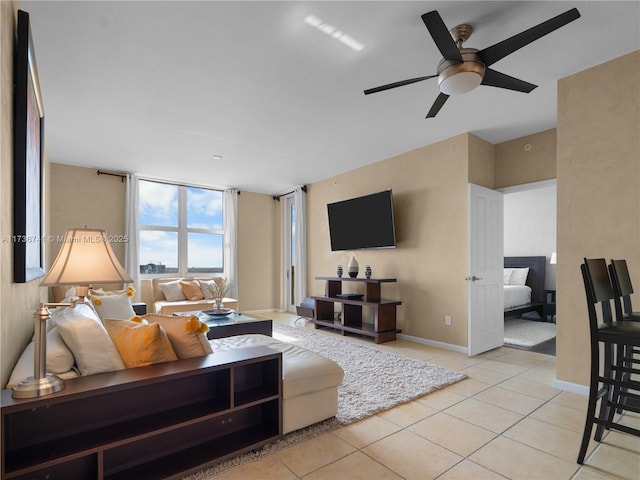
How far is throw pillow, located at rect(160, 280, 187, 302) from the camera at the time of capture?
536 centimetres

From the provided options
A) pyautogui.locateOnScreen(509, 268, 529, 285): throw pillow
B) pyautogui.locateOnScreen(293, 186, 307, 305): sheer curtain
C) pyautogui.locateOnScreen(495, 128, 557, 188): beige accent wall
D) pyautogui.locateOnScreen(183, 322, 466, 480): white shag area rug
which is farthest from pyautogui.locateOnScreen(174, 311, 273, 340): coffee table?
pyautogui.locateOnScreen(509, 268, 529, 285): throw pillow

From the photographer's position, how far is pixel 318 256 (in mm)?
6266

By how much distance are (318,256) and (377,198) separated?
76.1 inches

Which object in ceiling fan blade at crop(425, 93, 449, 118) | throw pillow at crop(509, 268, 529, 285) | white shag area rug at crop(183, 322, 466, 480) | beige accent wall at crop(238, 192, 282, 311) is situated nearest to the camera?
white shag area rug at crop(183, 322, 466, 480)

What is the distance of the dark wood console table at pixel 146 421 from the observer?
4.39ft

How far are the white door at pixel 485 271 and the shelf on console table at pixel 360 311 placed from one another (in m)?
1.02

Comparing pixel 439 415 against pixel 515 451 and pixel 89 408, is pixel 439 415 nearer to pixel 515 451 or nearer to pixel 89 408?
pixel 515 451

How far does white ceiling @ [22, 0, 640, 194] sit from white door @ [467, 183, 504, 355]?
0.85 m

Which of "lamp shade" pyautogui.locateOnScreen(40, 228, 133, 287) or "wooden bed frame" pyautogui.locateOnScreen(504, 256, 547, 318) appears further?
"wooden bed frame" pyautogui.locateOnScreen(504, 256, 547, 318)

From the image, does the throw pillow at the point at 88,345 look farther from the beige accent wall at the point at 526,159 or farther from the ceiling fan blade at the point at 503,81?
the beige accent wall at the point at 526,159

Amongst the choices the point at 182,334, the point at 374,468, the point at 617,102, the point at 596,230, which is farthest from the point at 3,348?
the point at 617,102

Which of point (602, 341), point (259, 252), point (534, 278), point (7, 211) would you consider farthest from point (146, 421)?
point (534, 278)

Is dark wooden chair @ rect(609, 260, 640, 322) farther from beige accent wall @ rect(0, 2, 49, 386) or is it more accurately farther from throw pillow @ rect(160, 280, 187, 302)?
throw pillow @ rect(160, 280, 187, 302)

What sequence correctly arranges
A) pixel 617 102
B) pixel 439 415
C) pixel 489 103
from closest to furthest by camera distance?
1. pixel 439 415
2. pixel 617 102
3. pixel 489 103
